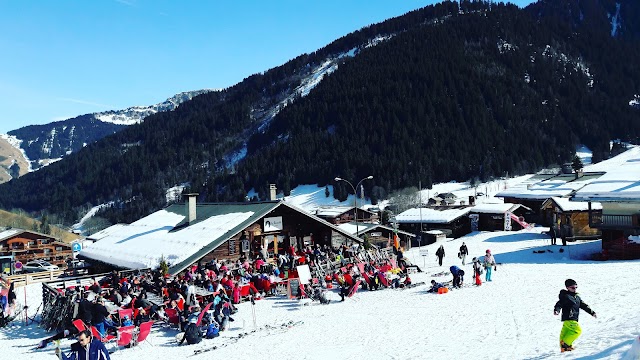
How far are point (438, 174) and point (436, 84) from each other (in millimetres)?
46779

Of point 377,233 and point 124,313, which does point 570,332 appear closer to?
point 124,313

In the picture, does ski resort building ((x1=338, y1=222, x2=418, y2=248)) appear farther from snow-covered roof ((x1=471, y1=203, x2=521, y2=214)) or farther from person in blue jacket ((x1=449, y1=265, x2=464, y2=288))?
person in blue jacket ((x1=449, y1=265, x2=464, y2=288))

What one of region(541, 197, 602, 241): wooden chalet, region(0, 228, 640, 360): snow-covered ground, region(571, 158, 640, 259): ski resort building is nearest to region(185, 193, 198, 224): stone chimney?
region(0, 228, 640, 360): snow-covered ground

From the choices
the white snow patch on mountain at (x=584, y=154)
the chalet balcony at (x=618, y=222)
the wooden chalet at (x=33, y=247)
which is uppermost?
the white snow patch on mountain at (x=584, y=154)

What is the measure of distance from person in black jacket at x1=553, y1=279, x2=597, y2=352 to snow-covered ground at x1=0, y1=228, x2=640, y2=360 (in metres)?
0.33

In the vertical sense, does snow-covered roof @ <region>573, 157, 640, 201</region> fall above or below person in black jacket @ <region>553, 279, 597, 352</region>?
above

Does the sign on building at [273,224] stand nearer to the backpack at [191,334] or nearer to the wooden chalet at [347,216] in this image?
the backpack at [191,334]

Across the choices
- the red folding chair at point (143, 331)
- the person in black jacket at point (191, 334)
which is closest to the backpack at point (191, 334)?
the person in black jacket at point (191, 334)

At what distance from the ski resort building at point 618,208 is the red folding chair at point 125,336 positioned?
25.6 metres

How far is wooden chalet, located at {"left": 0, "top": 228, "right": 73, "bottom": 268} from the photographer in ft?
167

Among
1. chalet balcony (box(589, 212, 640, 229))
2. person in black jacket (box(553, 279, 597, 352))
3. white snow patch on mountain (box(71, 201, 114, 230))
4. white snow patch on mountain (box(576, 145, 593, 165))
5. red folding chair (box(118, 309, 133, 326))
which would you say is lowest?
Result: white snow patch on mountain (box(71, 201, 114, 230))

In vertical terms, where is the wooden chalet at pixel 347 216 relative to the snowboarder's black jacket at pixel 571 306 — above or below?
below

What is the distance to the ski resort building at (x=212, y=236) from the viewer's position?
2525cm

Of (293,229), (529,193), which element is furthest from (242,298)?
(529,193)
